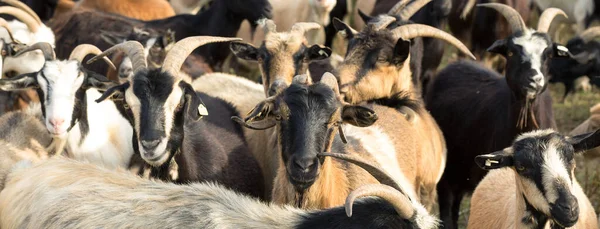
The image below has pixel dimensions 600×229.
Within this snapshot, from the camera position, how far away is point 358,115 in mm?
6035

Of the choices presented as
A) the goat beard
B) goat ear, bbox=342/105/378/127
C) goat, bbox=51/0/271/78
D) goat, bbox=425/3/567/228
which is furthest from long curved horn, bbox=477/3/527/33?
goat, bbox=51/0/271/78

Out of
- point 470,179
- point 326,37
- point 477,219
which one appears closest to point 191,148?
point 477,219

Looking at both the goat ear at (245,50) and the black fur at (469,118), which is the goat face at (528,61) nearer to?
the black fur at (469,118)

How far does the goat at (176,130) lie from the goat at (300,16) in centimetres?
333

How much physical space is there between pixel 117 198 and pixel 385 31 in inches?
121

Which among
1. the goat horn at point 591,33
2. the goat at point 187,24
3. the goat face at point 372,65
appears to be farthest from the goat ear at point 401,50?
the goat at point 187,24

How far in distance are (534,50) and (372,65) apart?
1191 mm

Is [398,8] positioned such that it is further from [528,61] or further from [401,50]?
[528,61]

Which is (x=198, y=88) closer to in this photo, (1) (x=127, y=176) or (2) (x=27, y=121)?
(2) (x=27, y=121)

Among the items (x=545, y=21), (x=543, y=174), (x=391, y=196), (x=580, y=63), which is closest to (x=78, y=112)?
(x=391, y=196)

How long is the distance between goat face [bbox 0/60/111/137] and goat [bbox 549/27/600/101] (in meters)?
3.93

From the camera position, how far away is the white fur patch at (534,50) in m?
7.45

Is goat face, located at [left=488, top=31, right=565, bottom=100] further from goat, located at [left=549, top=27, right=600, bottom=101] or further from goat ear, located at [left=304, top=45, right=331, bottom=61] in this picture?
goat ear, located at [left=304, top=45, right=331, bottom=61]

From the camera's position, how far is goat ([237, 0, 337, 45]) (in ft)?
35.3
